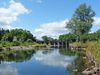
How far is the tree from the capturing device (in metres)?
92.1

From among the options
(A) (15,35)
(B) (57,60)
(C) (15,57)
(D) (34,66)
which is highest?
(A) (15,35)

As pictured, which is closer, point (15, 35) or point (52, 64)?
point (52, 64)

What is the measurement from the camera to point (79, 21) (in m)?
93.0

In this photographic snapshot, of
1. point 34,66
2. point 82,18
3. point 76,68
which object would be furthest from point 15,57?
point 82,18

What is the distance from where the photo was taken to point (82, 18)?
309 ft

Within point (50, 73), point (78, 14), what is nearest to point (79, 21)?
point (78, 14)

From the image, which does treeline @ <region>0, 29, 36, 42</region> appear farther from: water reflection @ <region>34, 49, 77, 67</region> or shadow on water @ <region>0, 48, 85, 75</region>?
shadow on water @ <region>0, 48, 85, 75</region>

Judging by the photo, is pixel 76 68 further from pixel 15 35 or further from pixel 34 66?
pixel 15 35

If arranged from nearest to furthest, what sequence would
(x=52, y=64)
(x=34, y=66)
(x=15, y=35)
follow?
(x=34, y=66), (x=52, y=64), (x=15, y=35)

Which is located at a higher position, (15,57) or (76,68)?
(15,57)

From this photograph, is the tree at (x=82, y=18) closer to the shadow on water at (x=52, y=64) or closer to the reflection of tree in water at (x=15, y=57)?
the reflection of tree in water at (x=15, y=57)

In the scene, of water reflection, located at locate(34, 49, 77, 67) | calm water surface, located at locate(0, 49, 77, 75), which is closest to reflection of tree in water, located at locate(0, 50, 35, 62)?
calm water surface, located at locate(0, 49, 77, 75)

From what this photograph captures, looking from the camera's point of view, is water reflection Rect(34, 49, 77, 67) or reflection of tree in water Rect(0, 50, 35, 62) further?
reflection of tree in water Rect(0, 50, 35, 62)

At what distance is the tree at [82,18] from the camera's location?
92.1 m
